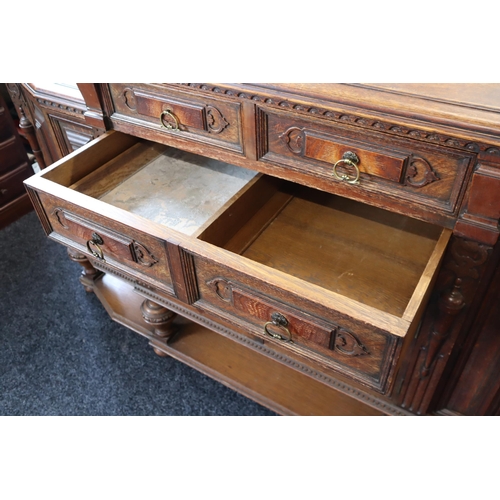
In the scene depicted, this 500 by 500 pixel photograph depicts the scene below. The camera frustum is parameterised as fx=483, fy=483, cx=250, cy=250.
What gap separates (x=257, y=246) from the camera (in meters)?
0.85

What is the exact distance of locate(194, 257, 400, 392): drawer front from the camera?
2.08ft

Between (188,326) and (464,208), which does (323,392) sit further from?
(464,208)

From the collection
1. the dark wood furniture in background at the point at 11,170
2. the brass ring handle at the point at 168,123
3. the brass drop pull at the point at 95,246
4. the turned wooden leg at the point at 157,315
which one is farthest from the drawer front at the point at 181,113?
the dark wood furniture in background at the point at 11,170

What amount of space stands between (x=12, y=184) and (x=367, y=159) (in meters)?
1.27

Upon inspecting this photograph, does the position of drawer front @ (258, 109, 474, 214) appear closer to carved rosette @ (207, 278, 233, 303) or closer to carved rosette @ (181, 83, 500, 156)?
carved rosette @ (181, 83, 500, 156)

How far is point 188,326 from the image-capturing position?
1180mm

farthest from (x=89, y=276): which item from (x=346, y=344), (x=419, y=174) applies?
(x=419, y=174)

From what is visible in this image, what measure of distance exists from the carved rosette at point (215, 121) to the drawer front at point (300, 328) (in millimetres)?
206

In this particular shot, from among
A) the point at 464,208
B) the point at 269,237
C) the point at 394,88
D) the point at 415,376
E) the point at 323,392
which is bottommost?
the point at 323,392

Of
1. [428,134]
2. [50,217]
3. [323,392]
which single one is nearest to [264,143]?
[428,134]

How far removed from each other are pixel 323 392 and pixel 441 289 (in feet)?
1.43

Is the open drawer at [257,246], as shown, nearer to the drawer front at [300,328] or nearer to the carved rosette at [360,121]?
the drawer front at [300,328]

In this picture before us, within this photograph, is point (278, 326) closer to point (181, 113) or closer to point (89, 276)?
point (181, 113)

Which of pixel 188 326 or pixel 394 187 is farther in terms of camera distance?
pixel 188 326
